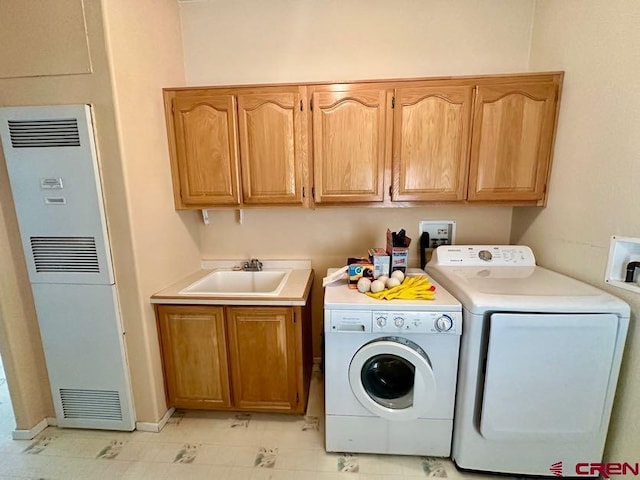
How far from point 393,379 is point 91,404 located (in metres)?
1.82

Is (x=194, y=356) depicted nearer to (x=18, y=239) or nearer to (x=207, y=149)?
(x=18, y=239)

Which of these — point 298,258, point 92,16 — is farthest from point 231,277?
point 92,16

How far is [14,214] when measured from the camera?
1.60m

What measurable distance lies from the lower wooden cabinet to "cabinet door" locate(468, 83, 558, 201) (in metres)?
1.44

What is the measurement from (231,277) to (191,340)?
586 millimetres

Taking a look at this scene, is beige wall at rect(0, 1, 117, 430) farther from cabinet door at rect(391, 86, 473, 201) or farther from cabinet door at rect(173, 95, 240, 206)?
cabinet door at rect(391, 86, 473, 201)

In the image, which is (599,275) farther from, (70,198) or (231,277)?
(70,198)

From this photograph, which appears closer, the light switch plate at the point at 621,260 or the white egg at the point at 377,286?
the light switch plate at the point at 621,260

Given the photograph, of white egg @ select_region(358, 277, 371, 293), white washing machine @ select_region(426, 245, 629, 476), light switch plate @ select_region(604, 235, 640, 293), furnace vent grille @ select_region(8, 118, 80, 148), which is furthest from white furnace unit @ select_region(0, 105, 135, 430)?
light switch plate @ select_region(604, 235, 640, 293)

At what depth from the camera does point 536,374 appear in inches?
52.3

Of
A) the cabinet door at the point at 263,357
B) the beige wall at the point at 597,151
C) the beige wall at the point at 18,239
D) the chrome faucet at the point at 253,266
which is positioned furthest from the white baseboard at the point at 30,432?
the beige wall at the point at 597,151

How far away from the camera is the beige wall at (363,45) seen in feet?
6.36

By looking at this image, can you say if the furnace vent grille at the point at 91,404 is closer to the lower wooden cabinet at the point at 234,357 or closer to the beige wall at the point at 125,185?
the beige wall at the point at 125,185

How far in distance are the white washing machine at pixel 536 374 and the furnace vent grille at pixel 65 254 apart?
1.99m
